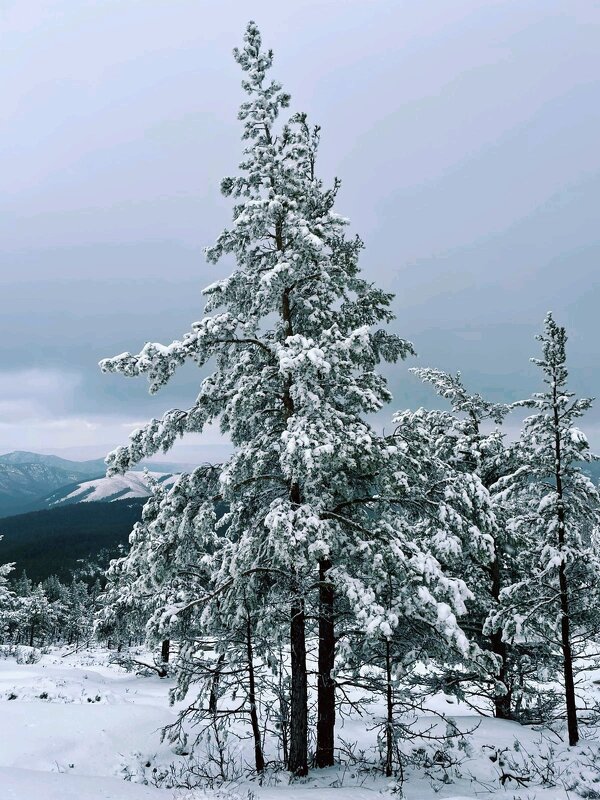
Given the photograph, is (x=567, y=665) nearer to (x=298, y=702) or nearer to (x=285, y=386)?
(x=298, y=702)

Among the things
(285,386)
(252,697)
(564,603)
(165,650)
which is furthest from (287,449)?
(165,650)

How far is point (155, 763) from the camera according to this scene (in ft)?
34.1

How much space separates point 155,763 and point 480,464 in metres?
11.6

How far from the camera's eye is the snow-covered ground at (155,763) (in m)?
6.73

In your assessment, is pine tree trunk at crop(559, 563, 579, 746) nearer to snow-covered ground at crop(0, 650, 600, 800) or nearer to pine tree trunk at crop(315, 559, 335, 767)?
snow-covered ground at crop(0, 650, 600, 800)

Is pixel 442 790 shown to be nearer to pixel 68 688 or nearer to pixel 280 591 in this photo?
pixel 280 591

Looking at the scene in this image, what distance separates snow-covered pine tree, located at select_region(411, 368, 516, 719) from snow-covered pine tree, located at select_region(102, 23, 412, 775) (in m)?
5.76

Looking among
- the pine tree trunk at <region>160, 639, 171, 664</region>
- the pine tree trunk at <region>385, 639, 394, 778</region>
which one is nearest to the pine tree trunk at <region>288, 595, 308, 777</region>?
the pine tree trunk at <region>385, 639, 394, 778</region>

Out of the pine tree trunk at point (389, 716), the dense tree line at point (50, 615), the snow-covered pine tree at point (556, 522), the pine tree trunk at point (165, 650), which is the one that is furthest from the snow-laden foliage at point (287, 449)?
the dense tree line at point (50, 615)

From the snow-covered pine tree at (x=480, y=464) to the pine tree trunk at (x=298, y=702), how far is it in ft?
20.9

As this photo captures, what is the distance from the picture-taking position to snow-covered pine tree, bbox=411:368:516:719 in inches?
557

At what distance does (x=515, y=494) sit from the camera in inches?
501

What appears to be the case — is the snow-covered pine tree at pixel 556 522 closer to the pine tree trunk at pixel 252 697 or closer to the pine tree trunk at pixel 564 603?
the pine tree trunk at pixel 564 603

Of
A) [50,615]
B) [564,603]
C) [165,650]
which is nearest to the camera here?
[564,603]
